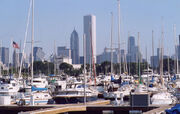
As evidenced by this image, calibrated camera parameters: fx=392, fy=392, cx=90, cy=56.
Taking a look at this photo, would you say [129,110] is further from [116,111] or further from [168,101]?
[168,101]

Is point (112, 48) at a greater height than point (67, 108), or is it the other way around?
point (112, 48)

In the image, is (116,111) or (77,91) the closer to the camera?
(116,111)

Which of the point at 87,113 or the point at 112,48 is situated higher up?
the point at 112,48

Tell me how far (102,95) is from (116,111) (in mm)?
22196

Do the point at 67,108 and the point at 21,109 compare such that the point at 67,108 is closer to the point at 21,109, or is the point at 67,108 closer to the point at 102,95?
the point at 21,109

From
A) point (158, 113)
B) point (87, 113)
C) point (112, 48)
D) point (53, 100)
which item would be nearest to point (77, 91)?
point (53, 100)

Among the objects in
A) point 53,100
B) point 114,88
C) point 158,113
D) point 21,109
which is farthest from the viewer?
point 114,88

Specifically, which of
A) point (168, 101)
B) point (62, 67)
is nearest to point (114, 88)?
point (168, 101)

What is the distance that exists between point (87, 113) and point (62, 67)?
12274 centimetres

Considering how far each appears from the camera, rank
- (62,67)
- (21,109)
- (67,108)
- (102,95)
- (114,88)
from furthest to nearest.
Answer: (62,67)
(114,88)
(102,95)
(21,109)
(67,108)

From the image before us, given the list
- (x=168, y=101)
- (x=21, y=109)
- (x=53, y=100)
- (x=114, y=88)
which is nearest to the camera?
(x=21, y=109)

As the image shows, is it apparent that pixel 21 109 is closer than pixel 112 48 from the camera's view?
Yes

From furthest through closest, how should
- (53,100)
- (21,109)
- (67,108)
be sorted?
(53,100), (21,109), (67,108)

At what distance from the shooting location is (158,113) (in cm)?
2322
